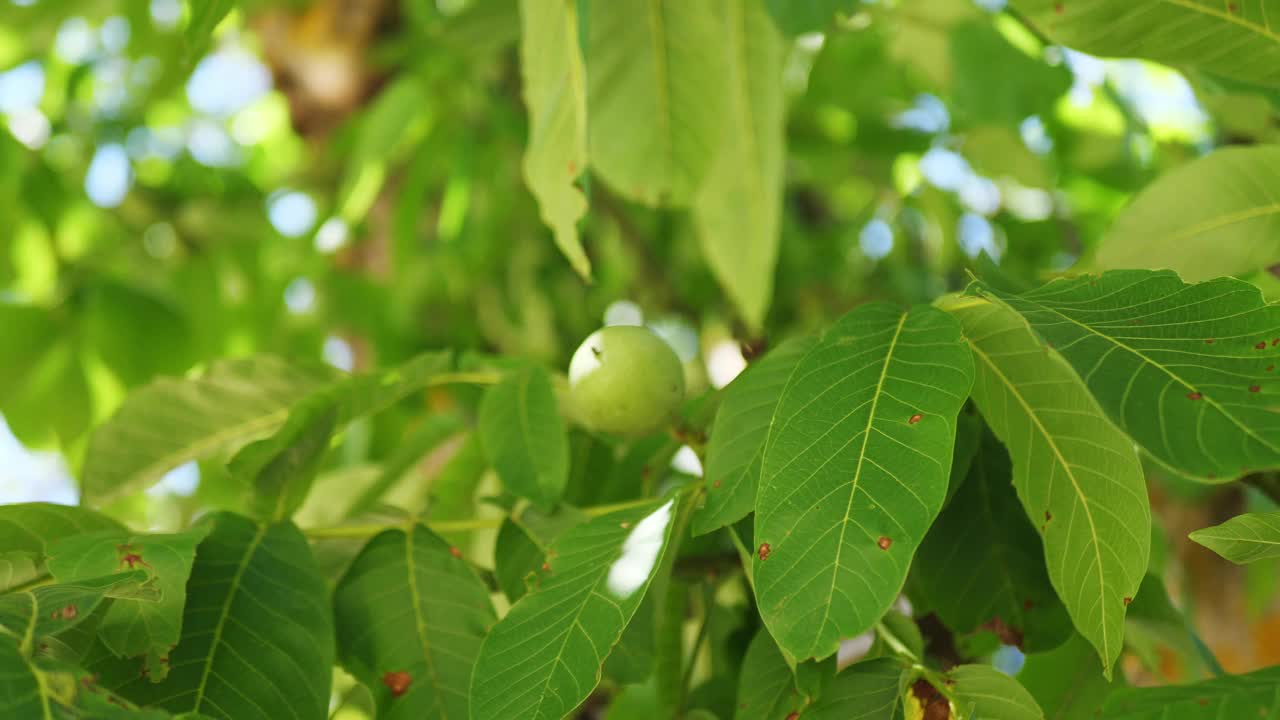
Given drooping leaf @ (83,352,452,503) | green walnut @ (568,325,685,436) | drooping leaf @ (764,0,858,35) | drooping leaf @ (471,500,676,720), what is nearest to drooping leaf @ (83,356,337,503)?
drooping leaf @ (83,352,452,503)

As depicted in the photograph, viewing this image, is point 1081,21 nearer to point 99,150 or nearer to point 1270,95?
point 1270,95

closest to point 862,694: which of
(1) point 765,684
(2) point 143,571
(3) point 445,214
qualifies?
(1) point 765,684

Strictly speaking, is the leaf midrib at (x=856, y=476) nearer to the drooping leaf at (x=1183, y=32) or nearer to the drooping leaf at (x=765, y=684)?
the drooping leaf at (x=765, y=684)

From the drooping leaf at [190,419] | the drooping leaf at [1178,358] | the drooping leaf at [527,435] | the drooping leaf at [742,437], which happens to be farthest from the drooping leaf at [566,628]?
the drooping leaf at [190,419]

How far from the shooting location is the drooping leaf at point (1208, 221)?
0.70m

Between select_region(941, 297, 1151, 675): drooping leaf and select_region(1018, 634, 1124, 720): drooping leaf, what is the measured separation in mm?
164

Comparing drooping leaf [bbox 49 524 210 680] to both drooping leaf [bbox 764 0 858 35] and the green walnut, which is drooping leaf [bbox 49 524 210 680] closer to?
the green walnut

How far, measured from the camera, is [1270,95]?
2.41 feet

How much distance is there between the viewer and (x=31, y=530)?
25.1 inches

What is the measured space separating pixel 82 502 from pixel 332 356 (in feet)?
6.03

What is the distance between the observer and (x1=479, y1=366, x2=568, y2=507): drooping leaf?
0.74 meters

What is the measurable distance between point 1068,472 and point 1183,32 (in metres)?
0.30

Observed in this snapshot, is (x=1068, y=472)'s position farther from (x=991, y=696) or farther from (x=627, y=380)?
(x=627, y=380)

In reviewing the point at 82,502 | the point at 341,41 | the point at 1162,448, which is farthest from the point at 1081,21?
the point at 341,41
